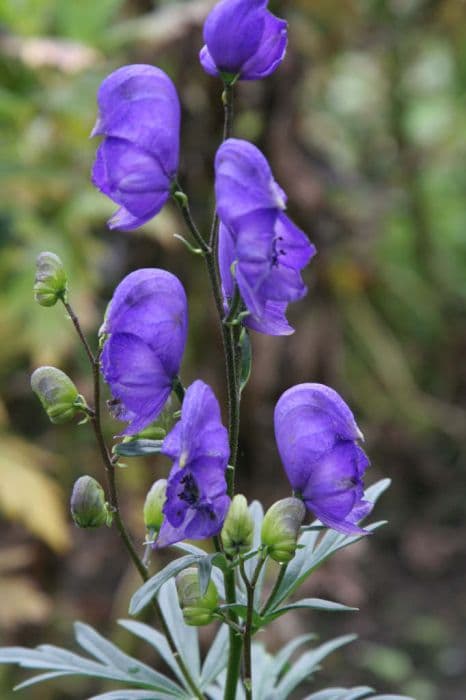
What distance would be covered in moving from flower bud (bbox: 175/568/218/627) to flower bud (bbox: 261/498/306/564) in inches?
2.4

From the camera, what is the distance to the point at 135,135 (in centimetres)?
72

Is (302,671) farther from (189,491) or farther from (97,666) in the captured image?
(189,491)

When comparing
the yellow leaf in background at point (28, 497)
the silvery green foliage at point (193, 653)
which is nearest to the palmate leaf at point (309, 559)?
the silvery green foliage at point (193, 653)

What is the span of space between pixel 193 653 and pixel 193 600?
23cm

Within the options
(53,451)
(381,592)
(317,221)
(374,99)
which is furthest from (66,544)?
(374,99)

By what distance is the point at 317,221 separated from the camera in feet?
9.73

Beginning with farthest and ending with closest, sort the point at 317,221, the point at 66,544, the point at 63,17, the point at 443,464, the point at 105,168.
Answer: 1. the point at 443,464
2. the point at 317,221
3. the point at 63,17
4. the point at 66,544
5. the point at 105,168

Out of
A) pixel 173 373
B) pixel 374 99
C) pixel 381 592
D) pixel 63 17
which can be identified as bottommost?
pixel 381 592

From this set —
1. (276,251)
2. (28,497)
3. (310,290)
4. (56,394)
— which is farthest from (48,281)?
(310,290)

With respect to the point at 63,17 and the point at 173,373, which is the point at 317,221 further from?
the point at 173,373

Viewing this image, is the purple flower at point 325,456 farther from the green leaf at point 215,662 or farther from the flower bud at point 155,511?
the green leaf at point 215,662

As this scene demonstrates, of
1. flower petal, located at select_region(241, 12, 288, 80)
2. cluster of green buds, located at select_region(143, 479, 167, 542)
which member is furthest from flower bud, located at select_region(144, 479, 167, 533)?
flower petal, located at select_region(241, 12, 288, 80)

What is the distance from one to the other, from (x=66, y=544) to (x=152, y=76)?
1.64 meters

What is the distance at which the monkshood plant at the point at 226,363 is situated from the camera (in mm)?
702
